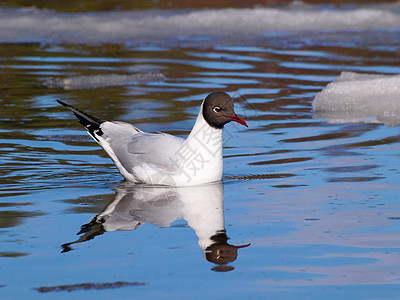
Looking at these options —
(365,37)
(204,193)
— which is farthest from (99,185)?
(365,37)

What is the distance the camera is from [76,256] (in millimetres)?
4062

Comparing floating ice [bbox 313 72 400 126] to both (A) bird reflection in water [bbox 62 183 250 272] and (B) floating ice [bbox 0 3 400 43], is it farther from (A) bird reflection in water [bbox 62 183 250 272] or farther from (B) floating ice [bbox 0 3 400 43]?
(B) floating ice [bbox 0 3 400 43]

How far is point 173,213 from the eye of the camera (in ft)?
16.2

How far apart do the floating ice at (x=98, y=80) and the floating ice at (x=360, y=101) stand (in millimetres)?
2719

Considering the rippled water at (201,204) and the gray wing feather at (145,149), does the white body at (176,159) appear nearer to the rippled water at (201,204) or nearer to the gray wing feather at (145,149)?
the gray wing feather at (145,149)

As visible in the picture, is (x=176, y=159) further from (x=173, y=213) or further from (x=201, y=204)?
(x=173, y=213)

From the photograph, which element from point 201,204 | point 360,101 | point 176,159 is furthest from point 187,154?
point 360,101

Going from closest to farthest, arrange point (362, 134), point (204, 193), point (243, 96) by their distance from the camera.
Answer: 1. point (204, 193)
2. point (362, 134)
3. point (243, 96)

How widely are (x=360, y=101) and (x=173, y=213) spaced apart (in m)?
4.56

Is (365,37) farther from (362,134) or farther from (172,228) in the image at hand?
(172,228)

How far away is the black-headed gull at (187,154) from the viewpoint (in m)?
5.63

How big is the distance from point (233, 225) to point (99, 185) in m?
1.49

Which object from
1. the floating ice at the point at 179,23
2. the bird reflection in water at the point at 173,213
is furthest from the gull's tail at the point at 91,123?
the floating ice at the point at 179,23

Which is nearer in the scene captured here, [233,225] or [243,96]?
[233,225]
